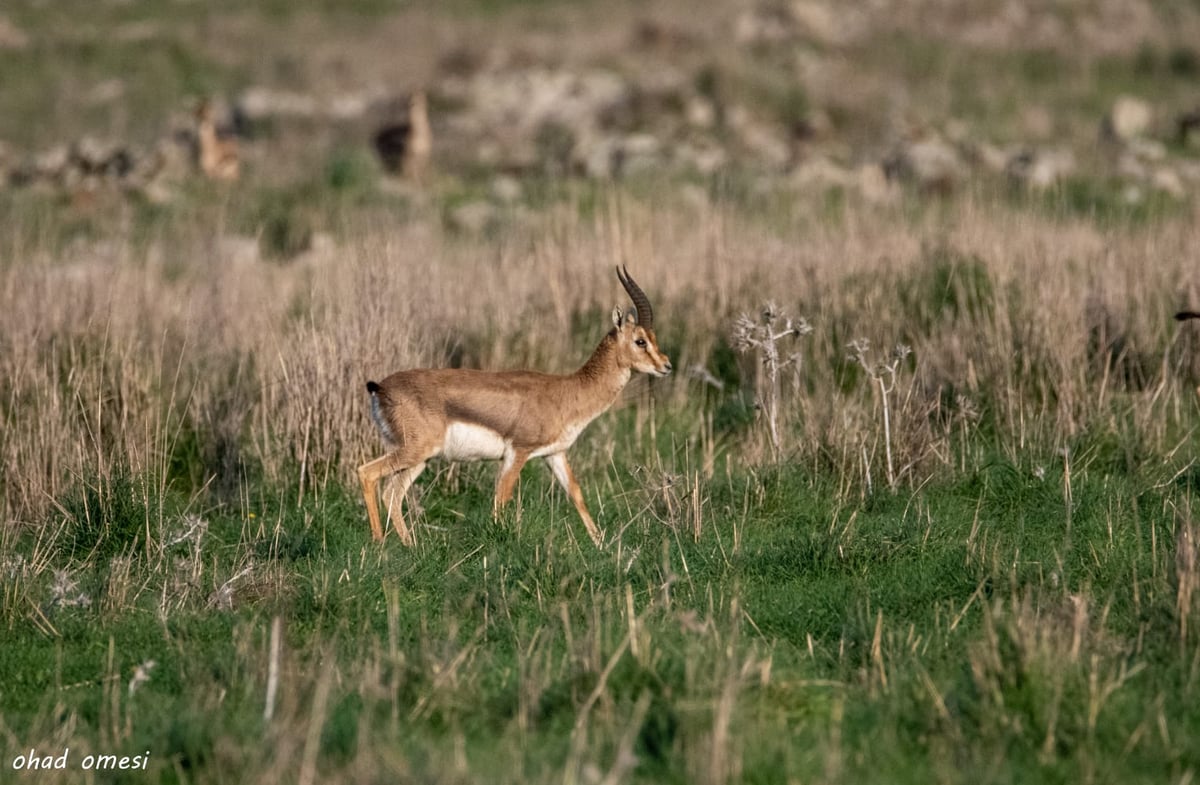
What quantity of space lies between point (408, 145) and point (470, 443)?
13.9 meters

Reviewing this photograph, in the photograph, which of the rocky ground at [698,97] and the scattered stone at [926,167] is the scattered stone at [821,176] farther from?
the scattered stone at [926,167]

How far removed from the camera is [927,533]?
8.02 meters

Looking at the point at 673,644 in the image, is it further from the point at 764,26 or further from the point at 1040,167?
the point at 764,26

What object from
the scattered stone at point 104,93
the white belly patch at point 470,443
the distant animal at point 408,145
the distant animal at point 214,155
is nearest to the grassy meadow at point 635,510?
the white belly patch at point 470,443

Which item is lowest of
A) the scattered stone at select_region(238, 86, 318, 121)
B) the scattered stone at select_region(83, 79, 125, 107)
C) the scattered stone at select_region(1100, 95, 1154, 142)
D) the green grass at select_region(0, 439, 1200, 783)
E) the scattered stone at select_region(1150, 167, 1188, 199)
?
the green grass at select_region(0, 439, 1200, 783)

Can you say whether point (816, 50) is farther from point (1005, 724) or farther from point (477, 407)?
point (1005, 724)

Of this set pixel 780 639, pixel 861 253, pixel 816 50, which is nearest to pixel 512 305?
pixel 861 253

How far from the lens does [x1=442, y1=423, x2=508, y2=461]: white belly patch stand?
345 inches

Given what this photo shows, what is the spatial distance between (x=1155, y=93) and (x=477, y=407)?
24.8 meters

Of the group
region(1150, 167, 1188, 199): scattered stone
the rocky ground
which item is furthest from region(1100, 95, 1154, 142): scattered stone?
region(1150, 167, 1188, 199): scattered stone

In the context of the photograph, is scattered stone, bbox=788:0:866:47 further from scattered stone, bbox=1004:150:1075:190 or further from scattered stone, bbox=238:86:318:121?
scattered stone, bbox=238:86:318:121

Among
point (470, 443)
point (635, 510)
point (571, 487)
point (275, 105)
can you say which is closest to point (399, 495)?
point (470, 443)

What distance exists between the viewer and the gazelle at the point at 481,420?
341 inches

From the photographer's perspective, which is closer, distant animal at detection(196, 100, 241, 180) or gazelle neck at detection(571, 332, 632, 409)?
gazelle neck at detection(571, 332, 632, 409)
